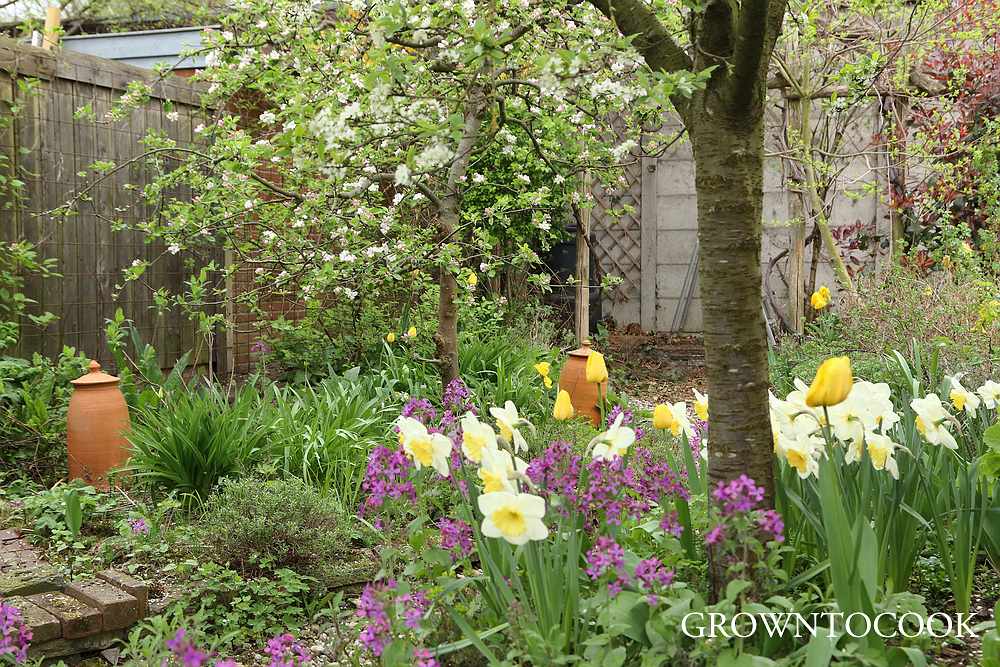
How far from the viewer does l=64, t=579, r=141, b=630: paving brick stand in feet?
8.09

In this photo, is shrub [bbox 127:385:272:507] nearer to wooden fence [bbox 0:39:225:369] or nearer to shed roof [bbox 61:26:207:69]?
wooden fence [bbox 0:39:225:369]

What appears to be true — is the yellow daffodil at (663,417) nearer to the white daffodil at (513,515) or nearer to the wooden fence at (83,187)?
the white daffodil at (513,515)

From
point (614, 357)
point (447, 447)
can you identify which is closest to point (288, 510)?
point (447, 447)

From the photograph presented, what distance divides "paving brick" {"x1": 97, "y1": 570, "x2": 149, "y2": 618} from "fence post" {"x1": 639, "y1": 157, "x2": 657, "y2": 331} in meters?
6.99

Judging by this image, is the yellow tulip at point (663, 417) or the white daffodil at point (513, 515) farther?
the yellow tulip at point (663, 417)

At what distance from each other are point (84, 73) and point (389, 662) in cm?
413

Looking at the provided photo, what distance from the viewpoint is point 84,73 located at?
4.70 meters

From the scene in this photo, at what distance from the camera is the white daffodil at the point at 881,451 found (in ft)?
6.23

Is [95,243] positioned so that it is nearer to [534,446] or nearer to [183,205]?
[183,205]

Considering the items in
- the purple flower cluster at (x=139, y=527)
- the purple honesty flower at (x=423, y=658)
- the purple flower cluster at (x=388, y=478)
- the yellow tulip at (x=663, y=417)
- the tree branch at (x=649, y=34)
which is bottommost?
the purple flower cluster at (x=139, y=527)

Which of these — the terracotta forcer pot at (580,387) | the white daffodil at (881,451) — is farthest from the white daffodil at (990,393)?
the terracotta forcer pot at (580,387)

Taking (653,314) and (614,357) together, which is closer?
(614,357)

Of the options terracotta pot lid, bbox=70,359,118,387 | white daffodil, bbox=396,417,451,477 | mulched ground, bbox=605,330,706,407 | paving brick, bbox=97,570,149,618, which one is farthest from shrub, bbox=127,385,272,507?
mulched ground, bbox=605,330,706,407

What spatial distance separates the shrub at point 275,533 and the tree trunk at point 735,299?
59.7 inches
